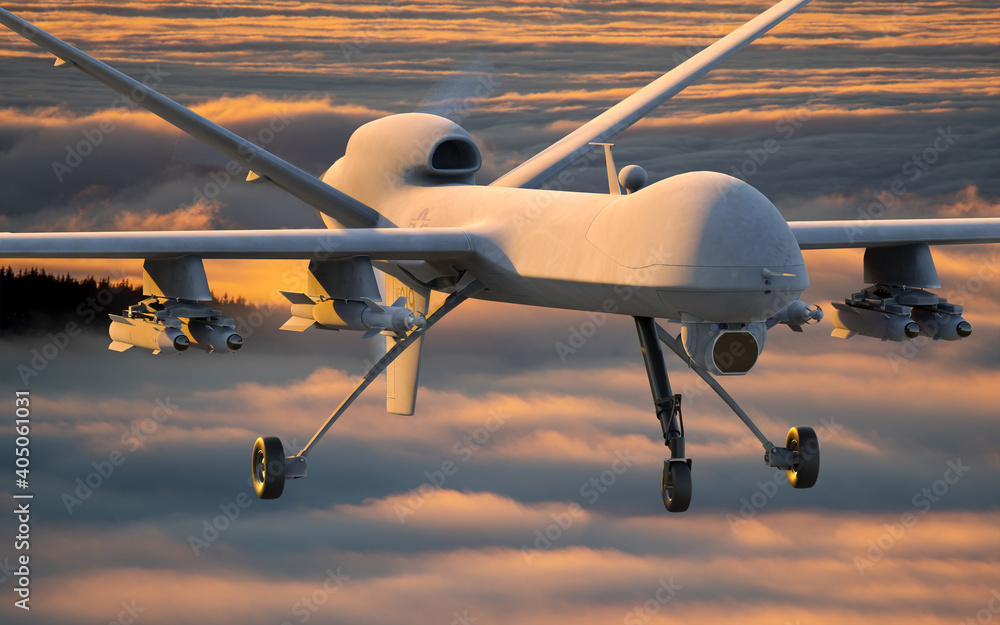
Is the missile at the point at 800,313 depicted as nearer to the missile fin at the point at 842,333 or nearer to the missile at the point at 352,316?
the missile fin at the point at 842,333

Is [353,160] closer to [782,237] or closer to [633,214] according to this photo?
[633,214]

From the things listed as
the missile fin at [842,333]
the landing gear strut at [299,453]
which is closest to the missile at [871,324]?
the missile fin at [842,333]

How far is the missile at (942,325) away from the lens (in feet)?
57.7

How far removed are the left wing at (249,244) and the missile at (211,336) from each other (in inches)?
33.1

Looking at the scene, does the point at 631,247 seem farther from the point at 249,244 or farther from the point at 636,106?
the point at 636,106

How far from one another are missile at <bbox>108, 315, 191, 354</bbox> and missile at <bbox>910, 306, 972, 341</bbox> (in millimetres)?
9940

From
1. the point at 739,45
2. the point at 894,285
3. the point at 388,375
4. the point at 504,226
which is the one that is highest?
the point at 739,45

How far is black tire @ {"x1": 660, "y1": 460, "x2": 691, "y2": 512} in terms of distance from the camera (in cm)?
1642

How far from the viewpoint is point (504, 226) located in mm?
16297

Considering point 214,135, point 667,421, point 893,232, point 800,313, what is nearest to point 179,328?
point 214,135

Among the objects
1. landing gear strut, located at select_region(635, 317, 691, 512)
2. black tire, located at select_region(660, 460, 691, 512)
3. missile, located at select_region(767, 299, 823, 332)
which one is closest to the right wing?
landing gear strut, located at select_region(635, 317, 691, 512)

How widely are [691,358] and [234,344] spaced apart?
5.30 meters

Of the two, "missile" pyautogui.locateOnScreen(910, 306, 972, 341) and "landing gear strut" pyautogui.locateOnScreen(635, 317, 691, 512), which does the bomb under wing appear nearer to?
"landing gear strut" pyautogui.locateOnScreen(635, 317, 691, 512)

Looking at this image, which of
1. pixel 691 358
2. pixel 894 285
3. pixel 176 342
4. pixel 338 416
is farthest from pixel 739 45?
pixel 176 342
